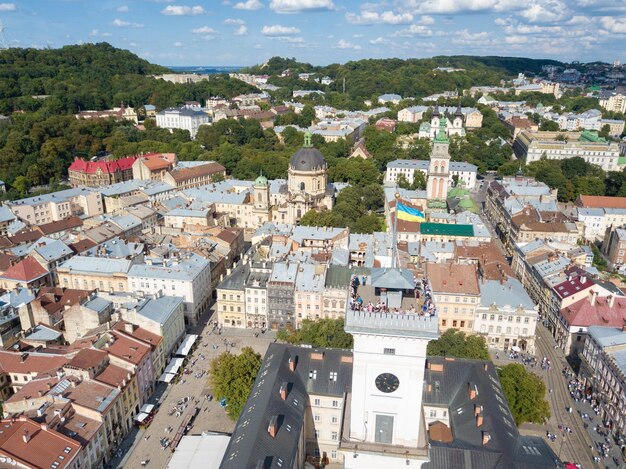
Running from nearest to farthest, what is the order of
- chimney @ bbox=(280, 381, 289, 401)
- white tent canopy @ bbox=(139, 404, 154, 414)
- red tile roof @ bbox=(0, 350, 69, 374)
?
chimney @ bbox=(280, 381, 289, 401), white tent canopy @ bbox=(139, 404, 154, 414), red tile roof @ bbox=(0, 350, 69, 374)

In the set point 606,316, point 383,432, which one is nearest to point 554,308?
point 606,316

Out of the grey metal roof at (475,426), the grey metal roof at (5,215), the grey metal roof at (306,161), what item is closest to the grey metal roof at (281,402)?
the grey metal roof at (475,426)

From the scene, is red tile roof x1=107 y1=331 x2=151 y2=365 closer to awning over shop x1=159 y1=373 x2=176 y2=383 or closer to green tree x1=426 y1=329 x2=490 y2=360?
awning over shop x1=159 y1=373 x2=176 y2=383

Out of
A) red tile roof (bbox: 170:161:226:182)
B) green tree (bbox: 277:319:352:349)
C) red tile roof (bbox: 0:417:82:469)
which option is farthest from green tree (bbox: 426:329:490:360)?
red tile roof (bbox: 170:161:226:182)

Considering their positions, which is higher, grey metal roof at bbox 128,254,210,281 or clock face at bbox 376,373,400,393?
clock face at bbox 376,373,400,393

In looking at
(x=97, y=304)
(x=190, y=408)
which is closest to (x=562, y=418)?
(x=190, y=408)

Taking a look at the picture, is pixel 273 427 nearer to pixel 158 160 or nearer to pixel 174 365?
pixel 174 365
